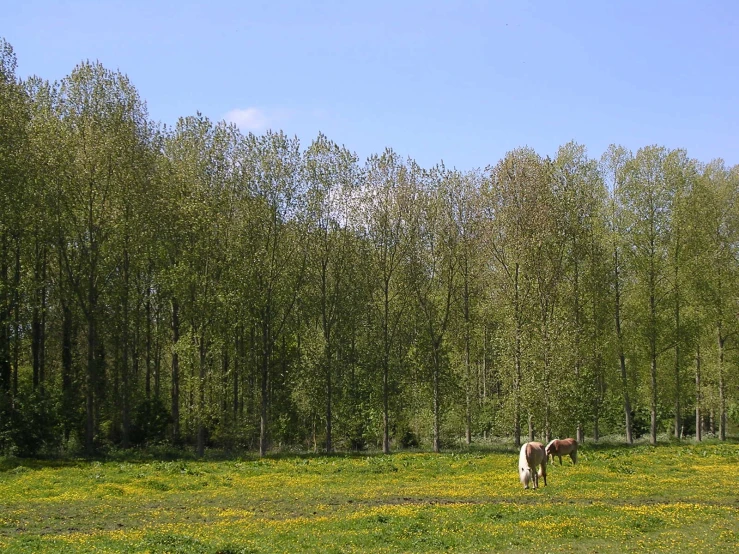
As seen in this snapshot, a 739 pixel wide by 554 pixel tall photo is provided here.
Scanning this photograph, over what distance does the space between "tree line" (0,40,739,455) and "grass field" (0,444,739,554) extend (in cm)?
859

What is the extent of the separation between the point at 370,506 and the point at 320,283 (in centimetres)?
2819

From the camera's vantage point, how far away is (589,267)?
162 feet

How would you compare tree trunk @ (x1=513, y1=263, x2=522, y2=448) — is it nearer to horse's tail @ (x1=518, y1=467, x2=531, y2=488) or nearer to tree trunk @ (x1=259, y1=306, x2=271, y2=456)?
tree trunk @ (x1=259, y1=306, x2=271, y2=456)

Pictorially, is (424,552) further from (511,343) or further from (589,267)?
(589,267)

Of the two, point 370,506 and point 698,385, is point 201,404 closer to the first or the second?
point 370,506

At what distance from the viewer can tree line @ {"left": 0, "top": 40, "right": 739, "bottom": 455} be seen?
40094mm

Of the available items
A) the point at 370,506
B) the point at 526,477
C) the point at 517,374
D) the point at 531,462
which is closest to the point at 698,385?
the point at 517,374

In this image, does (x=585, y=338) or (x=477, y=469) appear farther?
(x=585, y=338)

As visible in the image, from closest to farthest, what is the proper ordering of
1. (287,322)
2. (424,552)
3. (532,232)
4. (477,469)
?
1. (424,552)
2. (477,469)
3. (532,232)
4. (287,322)

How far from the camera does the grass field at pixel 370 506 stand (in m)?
15.7

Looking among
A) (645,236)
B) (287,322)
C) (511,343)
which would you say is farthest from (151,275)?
(645,236)

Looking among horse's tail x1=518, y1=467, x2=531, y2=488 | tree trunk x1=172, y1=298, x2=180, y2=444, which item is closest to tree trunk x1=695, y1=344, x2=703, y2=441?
horse's tail x1=518, y1=467, x2=531, y2=488

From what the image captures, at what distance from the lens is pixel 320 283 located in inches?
1923

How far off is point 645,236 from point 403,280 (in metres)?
16.8
